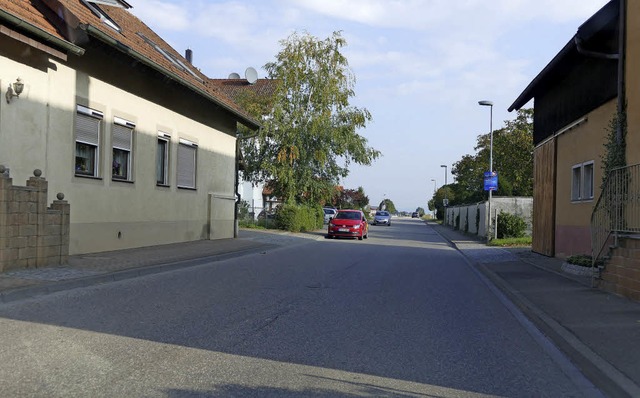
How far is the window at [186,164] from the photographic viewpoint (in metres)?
19.0

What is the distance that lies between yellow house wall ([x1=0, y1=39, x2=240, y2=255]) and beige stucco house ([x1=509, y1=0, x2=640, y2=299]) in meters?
11.3

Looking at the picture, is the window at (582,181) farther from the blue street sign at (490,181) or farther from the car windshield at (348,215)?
the car windshield at (348,215)

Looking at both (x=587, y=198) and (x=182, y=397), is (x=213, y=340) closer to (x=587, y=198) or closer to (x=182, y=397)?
(x=182, y=397)

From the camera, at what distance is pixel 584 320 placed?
308 inches

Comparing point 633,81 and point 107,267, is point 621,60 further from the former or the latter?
point 107,267

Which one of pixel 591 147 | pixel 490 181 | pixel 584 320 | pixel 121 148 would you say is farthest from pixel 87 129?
pixel 490 181

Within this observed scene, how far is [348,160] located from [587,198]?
71.4 feet

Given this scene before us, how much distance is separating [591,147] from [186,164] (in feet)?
41.0

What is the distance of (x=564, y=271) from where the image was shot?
13.4 metres

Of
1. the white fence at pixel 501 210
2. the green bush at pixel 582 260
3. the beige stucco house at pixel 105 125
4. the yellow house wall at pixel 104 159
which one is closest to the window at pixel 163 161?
the beige stucco house at pixel 105 125

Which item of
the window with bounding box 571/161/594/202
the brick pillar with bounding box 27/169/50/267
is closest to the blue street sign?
the window with bounding box 571/161/594/202

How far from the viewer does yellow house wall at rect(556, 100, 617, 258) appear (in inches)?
543

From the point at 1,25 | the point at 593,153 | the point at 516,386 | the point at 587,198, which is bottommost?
the point at 516,386

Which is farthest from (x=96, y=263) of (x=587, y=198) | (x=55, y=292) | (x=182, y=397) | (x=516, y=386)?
(x=587, y=198)
